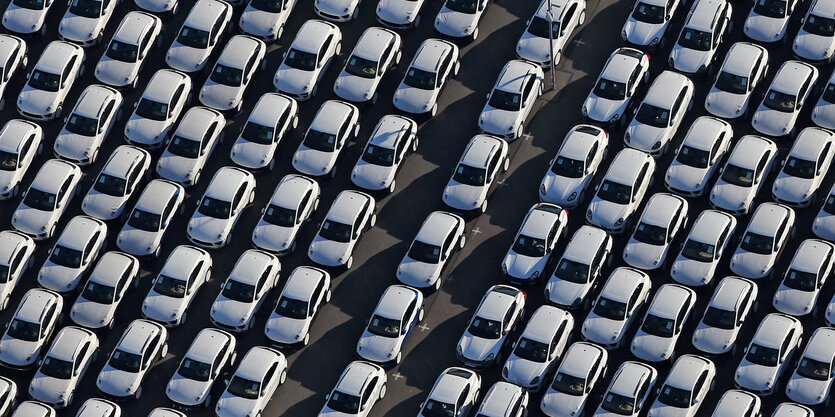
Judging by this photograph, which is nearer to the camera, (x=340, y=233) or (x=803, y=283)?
(x=803, y=283)

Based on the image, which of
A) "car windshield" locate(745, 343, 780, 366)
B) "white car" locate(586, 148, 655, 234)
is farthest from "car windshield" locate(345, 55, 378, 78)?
"car windshield" locate(745, 343, 780, 366)

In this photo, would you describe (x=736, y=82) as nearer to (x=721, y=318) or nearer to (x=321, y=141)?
(x=721, y=318)

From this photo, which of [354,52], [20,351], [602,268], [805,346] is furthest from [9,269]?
[805,346]

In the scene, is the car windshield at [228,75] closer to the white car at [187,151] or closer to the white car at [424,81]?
the white car at [187,151]

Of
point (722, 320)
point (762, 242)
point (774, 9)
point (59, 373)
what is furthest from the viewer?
point (774, 9)

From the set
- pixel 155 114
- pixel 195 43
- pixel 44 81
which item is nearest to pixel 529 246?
pixel 155 114

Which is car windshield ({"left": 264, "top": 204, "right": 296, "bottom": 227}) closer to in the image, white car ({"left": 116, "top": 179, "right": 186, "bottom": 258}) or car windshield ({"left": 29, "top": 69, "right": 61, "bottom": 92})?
white car ({"left": 116, "top": 179, "right": 186, "bottom": 258})
